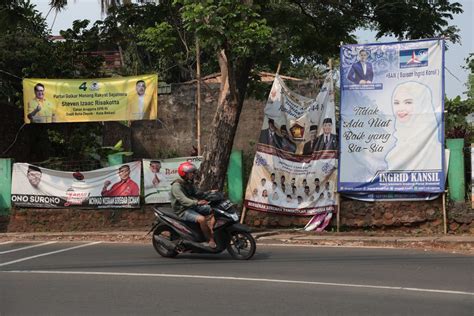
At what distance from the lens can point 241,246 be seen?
31.6 feet

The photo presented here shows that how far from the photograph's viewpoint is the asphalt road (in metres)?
6.26

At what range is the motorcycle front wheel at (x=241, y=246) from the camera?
949 centimetres

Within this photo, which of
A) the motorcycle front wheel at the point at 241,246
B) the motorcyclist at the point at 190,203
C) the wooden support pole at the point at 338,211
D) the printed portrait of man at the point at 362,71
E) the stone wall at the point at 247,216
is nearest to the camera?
the motorcyclist at the point at 190,203

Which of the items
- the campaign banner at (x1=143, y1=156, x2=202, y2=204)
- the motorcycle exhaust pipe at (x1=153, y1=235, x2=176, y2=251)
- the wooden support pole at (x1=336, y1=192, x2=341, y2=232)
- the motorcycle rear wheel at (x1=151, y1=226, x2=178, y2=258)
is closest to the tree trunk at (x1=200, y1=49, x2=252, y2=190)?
the campaign banner at (x1=143, y1=156, x2=202, y2=204)

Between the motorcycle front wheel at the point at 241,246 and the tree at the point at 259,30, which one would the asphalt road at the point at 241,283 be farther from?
the tree at the point at 259,30

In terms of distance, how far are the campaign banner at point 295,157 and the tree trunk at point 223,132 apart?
89cm

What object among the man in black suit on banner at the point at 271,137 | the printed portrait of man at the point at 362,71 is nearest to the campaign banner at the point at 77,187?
the man in black suit on banner at the point at 271,137

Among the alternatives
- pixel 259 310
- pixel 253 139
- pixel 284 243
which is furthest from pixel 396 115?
pixel 253 139

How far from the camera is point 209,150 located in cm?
1331

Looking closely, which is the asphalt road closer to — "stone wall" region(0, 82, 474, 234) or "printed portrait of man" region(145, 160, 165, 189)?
"stone wall" region(0, 82, 474, 234)

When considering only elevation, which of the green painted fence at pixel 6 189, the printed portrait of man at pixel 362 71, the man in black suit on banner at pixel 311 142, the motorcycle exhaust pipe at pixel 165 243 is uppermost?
the printed portrait of man at pixel 362 71

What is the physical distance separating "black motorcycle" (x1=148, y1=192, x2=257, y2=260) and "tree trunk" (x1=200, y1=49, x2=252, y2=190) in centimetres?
345

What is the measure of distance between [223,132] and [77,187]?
14.1 feet

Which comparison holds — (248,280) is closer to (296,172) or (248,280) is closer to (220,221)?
(220,221)
